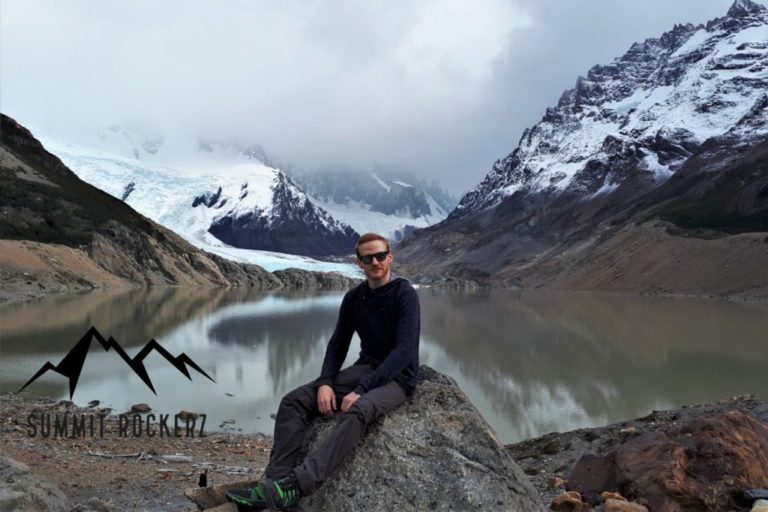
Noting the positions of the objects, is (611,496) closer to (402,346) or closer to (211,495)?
(402,346)

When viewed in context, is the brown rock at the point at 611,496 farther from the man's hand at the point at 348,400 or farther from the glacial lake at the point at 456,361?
the glacial lake at the point at 456,361

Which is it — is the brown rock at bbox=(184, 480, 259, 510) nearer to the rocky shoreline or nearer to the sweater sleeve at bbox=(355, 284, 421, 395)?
the sweater sleeve at bbox=(355, 284, 421, 395)

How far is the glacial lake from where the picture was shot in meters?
18.9

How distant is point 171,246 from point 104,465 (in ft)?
345

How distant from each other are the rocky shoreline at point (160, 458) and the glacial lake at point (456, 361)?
275 centimetres

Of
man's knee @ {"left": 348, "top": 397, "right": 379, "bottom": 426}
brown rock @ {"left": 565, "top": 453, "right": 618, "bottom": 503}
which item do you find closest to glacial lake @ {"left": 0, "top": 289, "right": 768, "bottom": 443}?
brown rock @ {"left": 565, "top": 453, "right": 618, "bottom": 503}

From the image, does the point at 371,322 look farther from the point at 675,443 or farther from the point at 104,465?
the point at 104,465

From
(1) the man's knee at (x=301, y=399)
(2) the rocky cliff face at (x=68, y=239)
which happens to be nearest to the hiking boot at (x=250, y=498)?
(1) the man's knee at (x=301, y=399)

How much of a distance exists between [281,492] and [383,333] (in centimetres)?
154

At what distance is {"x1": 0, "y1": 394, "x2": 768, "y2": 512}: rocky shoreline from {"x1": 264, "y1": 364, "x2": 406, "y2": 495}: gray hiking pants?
2.92 meters

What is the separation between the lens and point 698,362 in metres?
28.2

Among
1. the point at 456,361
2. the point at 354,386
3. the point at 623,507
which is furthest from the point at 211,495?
the point at 456,361

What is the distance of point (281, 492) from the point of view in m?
4.62

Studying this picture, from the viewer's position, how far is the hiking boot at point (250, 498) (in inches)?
188
